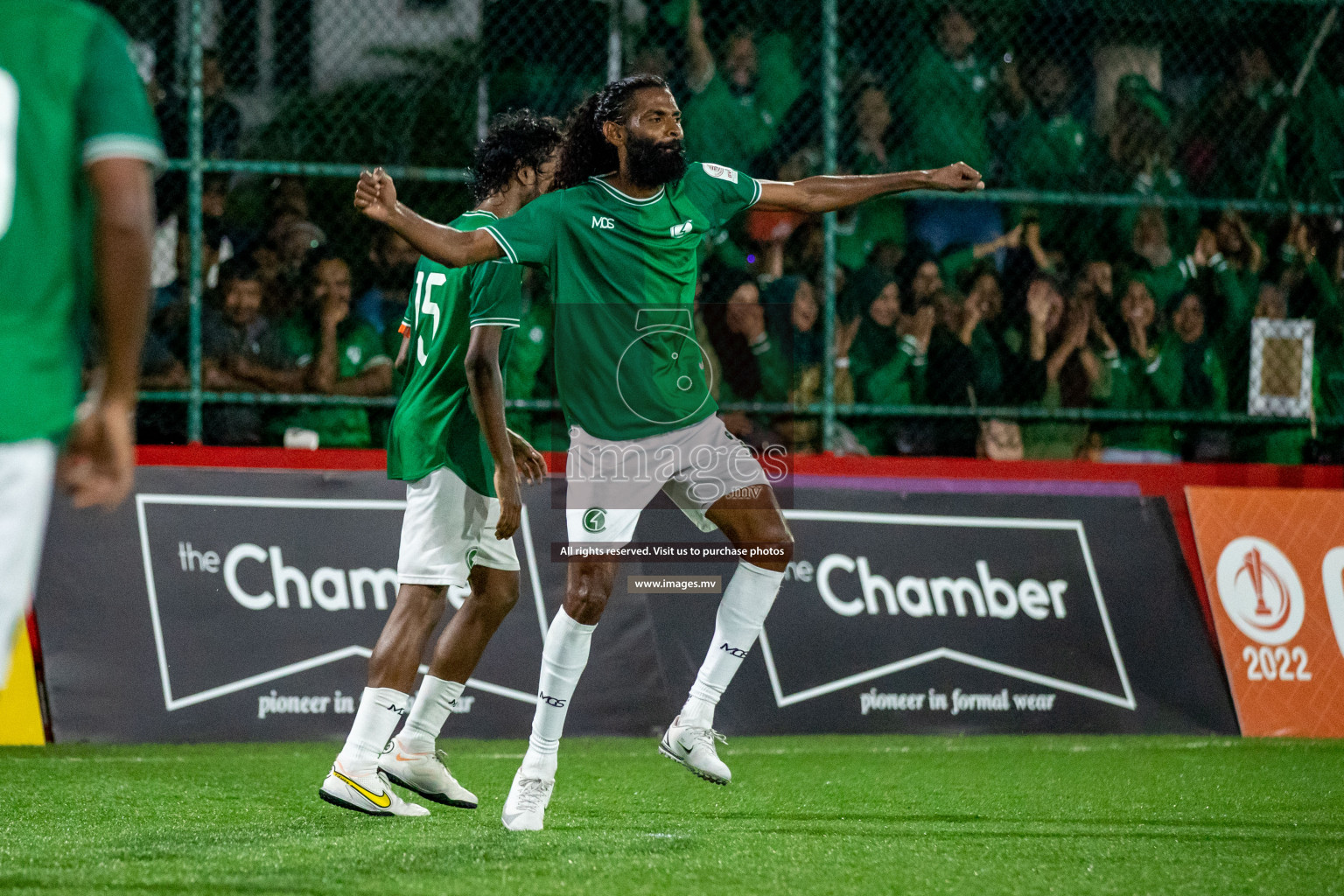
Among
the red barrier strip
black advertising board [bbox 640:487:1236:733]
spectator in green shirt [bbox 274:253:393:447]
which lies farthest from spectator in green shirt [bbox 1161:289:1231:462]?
spectator in green shirt [bbox 274:253:393:447]

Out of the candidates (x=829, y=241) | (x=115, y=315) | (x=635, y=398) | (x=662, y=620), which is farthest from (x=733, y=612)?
(x=829, y=241)

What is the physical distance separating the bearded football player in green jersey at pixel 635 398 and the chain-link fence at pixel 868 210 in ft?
11.1

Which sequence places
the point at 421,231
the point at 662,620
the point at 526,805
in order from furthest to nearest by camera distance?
the point at 662,620 → the point at 526,805 → the point at 421,231

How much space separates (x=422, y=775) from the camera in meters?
5.26

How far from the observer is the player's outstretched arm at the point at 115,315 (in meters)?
2.49

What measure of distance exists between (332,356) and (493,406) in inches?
147

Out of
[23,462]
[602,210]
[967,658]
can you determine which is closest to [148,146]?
[23,462]

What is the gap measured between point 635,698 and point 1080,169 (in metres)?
4.50

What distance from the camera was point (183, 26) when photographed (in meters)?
8.73

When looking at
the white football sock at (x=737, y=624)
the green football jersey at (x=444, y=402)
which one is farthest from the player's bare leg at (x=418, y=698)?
the white football sock at (x=737, y=624)

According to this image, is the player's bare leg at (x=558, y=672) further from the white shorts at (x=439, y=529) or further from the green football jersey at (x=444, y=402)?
the green football jersey at (x=444, y=402)

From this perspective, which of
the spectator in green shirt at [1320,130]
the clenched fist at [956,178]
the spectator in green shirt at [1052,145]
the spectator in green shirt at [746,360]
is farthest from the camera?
the spectator in green shirt at [1320,130]

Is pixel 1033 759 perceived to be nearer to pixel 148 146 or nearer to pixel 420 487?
pixel 420 487

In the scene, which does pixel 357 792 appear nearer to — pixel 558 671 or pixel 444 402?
pixel 558 671
